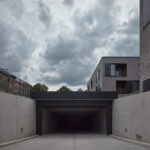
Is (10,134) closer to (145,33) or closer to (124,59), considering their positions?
(145,33)

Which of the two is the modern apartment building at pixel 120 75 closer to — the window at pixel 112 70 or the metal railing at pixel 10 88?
the window at pixel 112 70

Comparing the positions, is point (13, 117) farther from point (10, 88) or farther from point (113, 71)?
point (113, 71)

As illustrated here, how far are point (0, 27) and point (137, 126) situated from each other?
41.8 feet

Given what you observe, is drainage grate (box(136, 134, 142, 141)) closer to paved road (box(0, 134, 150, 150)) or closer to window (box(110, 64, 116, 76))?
paved road (box(0, 134, 150, 150))

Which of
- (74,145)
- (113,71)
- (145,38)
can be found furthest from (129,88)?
(74,145)

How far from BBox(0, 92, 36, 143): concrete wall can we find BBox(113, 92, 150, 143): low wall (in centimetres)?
790

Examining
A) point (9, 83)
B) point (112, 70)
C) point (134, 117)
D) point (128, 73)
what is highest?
point (112, 70)

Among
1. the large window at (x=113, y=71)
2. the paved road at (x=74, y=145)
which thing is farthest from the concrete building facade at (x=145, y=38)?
the large window at (x=113, y=71)

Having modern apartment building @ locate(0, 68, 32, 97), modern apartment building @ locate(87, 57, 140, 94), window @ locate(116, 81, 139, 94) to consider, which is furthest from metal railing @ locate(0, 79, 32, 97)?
window @ locate(116, 81, 139, 94)

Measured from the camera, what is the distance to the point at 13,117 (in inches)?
440

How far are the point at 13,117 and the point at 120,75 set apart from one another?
20.6 meters

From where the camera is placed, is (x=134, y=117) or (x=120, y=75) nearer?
(x=134, y=117)

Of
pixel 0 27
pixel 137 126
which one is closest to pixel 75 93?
pixel 137 126

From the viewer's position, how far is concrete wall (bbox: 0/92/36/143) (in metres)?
9.62
